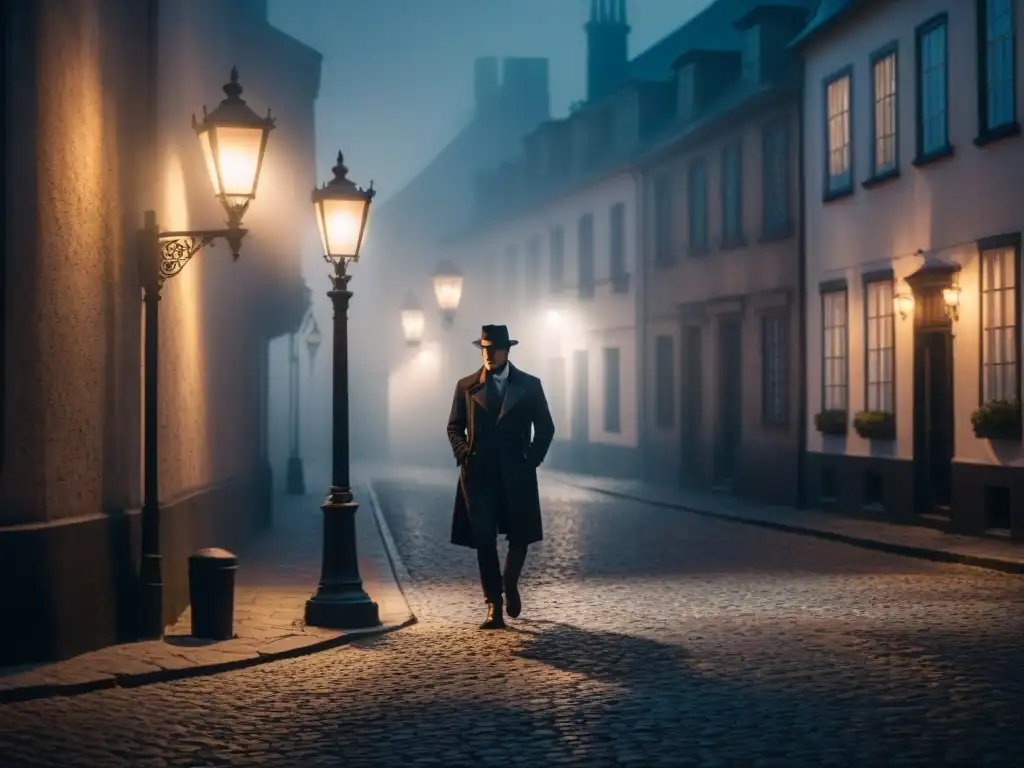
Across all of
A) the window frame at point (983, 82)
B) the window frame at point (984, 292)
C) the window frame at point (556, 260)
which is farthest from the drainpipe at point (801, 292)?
the window frame at point (556, 260)

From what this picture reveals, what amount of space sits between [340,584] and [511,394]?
183cm

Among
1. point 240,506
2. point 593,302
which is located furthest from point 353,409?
point 240,506

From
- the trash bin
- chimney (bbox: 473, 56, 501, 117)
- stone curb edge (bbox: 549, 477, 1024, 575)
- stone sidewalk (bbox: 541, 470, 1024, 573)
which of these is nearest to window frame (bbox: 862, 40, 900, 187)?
stone sidewalk (bbox: 541, 470, 1024, 573)

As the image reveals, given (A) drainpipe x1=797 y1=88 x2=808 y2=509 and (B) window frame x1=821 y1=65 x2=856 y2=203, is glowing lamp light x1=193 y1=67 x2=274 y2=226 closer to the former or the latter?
(B) window frame x1=821 y1=65 x2=856 y2=203

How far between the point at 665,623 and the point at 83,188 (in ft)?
15.9

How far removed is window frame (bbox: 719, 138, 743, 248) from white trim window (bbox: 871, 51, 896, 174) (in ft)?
20.3

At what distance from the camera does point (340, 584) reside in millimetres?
12312

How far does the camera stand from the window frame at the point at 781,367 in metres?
27.7

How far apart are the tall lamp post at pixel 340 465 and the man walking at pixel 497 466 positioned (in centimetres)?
89

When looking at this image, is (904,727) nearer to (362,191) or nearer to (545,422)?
(545,422)

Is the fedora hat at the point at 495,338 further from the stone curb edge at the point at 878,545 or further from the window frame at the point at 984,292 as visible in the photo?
the window frame at the point at 984,292

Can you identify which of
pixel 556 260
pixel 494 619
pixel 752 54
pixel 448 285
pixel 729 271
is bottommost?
pixel 494 619

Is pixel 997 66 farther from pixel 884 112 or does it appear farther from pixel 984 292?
pixel 884 112

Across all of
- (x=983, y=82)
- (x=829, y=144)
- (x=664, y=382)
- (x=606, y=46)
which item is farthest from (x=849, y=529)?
(x=606, y=46)
